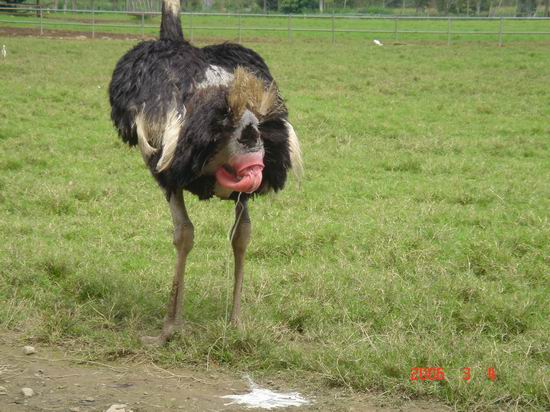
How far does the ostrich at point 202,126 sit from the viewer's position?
4.41 meters

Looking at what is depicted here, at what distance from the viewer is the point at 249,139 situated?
4402 millimetres

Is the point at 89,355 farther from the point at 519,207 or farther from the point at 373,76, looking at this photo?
the point at 373,76

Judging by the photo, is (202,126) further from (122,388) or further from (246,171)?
(122,388)

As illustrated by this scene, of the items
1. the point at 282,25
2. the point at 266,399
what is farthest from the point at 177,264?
the point at 282,25

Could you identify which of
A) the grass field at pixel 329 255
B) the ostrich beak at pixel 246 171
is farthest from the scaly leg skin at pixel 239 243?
the ostrich beak at pixel 246 171

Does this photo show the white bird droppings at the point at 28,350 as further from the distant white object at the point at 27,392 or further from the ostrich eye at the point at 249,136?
the ostrich eye at the point at 249,136

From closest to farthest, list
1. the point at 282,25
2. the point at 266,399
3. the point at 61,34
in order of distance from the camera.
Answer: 1. the point at 266,399
2. the point at 61,34
3. the point at 282,25

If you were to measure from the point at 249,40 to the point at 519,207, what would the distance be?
21.4m

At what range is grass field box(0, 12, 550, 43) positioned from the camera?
2980 cm

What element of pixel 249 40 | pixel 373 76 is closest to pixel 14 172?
pixel 373 76

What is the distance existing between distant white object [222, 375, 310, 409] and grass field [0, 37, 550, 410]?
0.19 metres

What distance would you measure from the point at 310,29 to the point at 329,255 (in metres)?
26.2

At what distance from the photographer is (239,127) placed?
4.41 metres

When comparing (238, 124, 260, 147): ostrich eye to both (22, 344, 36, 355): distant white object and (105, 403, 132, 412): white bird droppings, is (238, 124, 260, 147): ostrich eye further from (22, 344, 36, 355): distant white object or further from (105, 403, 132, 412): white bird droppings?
(22, 344, 36, 355): distant white object
